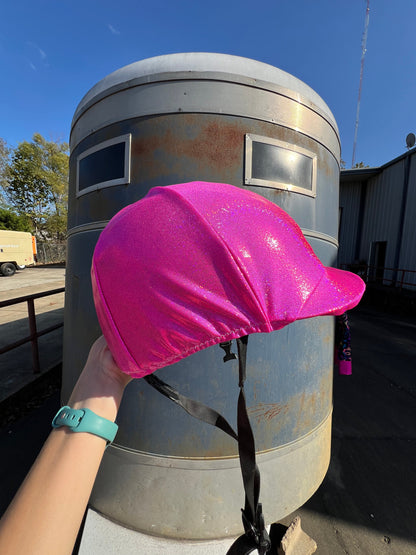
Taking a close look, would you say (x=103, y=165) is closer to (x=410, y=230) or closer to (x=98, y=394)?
(x=98, y=394)

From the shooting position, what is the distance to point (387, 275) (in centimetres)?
1276

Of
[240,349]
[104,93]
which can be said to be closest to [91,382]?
[240,349]

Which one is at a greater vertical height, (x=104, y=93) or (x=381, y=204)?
(x=381, y=204)

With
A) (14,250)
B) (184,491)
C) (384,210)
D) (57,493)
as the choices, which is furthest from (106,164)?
(14,250)

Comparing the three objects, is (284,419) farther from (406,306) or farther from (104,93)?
(406,306)

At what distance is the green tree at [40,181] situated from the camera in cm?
2677

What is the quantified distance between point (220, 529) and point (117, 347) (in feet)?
5.94

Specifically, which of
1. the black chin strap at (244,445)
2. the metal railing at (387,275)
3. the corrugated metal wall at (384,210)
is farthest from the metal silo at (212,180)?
the corrugated metal wall at (384,210)

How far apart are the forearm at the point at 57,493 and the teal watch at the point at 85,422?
0.04ft

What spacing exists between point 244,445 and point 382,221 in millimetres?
15362

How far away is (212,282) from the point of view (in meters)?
0.77

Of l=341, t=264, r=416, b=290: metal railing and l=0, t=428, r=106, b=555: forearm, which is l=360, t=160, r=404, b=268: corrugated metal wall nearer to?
l=341, t=264, r=416, b=290: metal railing

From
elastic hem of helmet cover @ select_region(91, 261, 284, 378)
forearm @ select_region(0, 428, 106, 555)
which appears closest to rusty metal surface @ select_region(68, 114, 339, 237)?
elastic hem of helmet cover @ select_region(91, 261, 284, 378)

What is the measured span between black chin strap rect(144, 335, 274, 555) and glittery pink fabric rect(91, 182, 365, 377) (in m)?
0.24
